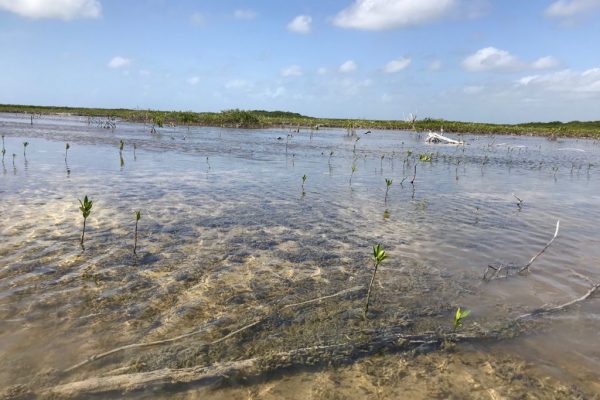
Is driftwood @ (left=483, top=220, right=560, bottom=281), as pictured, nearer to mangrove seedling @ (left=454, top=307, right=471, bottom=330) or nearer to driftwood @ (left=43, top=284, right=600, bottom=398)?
driftwood @ (left=43, top=284, right=600, bottom=398)

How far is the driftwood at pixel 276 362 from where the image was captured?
13.9ft

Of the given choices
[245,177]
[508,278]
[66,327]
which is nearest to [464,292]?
[508,278]

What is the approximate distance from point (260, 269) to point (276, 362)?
283 centimetres

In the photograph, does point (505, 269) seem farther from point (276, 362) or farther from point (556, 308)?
point (276, 362)

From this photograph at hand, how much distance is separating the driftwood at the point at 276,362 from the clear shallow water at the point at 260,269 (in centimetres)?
14

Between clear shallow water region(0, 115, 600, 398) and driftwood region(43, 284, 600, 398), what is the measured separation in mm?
144

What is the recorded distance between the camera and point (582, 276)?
25.6ft

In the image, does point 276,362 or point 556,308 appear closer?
point 276,362

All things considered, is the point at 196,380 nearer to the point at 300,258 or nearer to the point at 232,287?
the point at 232,287

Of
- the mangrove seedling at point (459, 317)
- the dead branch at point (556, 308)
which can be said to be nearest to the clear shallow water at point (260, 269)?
the dead branch at point (556, 308)

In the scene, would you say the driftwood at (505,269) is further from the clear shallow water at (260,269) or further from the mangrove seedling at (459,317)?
the mangrove seedling at (459,317)

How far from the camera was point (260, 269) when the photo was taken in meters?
7.57

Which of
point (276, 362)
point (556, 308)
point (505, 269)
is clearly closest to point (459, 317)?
point (556, 308)

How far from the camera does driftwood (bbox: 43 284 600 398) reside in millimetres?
4234
